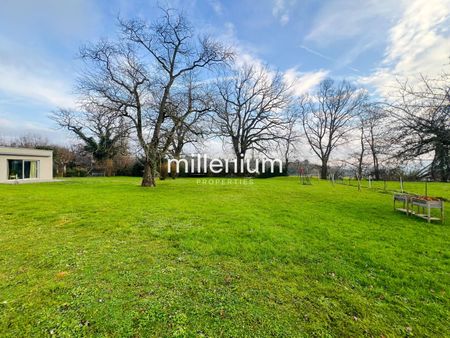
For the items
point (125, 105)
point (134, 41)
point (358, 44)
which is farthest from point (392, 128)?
point (134, 41)

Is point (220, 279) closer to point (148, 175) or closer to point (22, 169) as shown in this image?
point (148, 175)

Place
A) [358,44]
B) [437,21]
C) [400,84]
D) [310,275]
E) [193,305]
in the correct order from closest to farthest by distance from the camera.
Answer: [193,305] < [310,275] < [437,21] < [400,84] < [358,44]

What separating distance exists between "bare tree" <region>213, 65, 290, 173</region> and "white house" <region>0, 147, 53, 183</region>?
60.2 feet

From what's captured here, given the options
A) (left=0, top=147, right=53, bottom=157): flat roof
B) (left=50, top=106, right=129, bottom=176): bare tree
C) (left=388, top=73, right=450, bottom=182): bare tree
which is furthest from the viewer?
(left=0, top=147, right=53, bottom=157): flat roof

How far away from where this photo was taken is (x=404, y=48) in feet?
21.7

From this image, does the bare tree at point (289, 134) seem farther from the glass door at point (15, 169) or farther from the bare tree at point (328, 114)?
the glass door at point (15, 169)

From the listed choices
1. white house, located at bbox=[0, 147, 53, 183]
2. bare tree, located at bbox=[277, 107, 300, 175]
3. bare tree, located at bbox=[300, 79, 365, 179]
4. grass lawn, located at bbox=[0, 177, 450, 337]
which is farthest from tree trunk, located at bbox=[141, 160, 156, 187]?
bare tree, located at bbox=[300, 79, 365, 179]

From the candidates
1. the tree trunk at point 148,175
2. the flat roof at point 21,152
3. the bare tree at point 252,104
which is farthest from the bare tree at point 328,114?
the flat roof at point 21,152

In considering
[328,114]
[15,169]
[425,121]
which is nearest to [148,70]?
[425,121]

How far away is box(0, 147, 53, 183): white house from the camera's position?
17266mm

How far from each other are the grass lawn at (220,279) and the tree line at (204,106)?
2904 millimetres

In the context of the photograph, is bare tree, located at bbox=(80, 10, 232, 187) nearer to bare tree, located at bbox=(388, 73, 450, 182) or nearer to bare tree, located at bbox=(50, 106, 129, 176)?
bare tree, located at bbox=(50, 106, 129, 176)

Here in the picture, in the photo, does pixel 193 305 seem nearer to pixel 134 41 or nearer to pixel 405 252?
pixel 405 252

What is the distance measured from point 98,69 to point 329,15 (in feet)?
42.9
